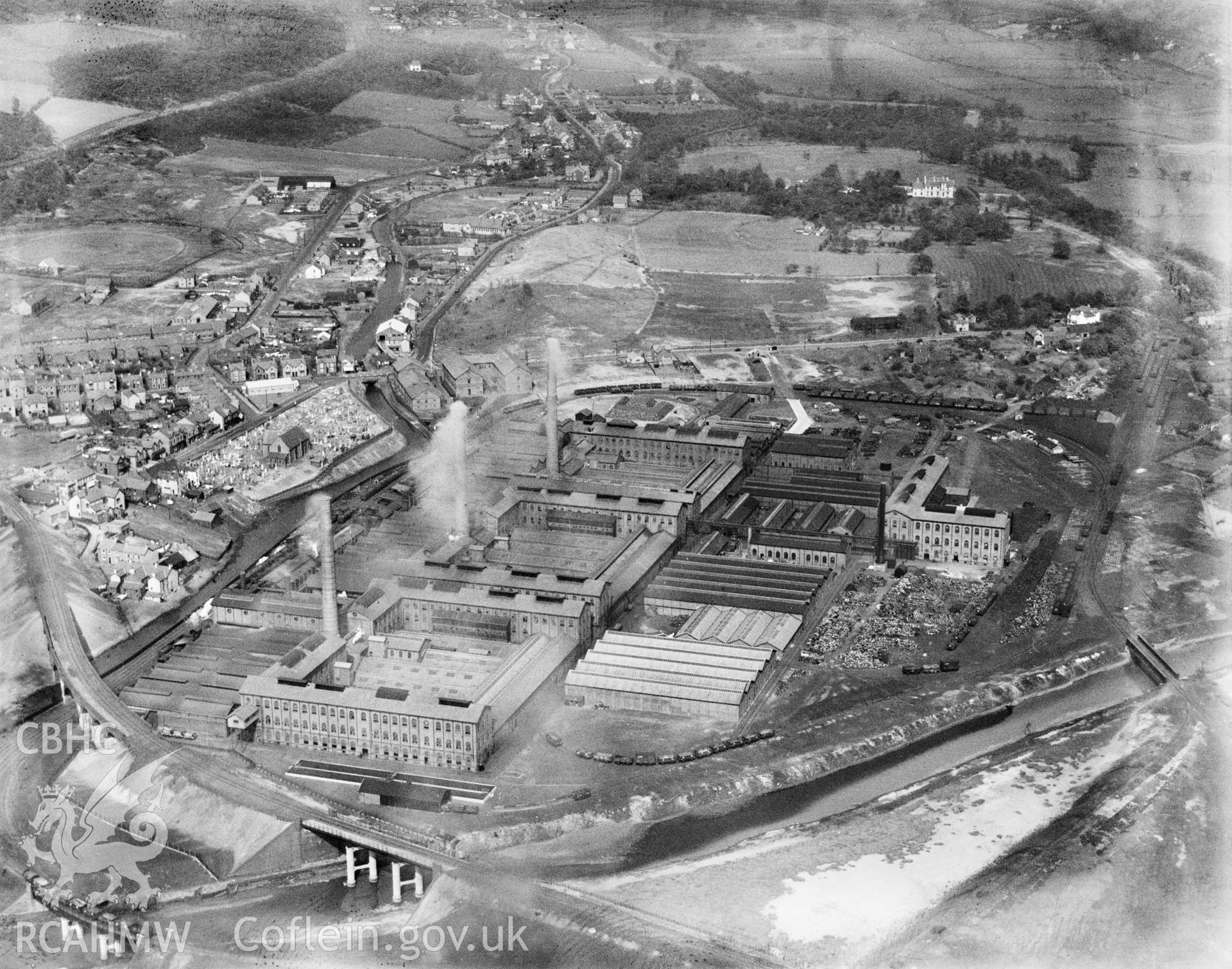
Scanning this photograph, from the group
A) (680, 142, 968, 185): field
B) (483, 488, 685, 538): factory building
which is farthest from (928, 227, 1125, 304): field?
(483, 488, 685, 538): factory building

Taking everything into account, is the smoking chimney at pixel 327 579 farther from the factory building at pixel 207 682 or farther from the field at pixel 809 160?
the field at pixel 809 160

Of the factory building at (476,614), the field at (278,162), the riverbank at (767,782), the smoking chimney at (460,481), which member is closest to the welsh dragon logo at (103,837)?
the riverbank at (767,782)

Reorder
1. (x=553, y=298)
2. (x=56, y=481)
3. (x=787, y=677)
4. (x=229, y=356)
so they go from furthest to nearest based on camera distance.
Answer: (x=553, y=298), (x=229, y=356), (x=56, y=481), (x=787, y=677)

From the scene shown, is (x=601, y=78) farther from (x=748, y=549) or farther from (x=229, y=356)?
(x=748, y=549)

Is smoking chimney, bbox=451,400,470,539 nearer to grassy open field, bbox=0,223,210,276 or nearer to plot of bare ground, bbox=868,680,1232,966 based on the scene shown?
plot of bare ground, bbox=868,680,1232,966

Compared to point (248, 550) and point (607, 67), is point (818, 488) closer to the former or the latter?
point (248, 550)

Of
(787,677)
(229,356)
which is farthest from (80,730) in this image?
(229,356)
